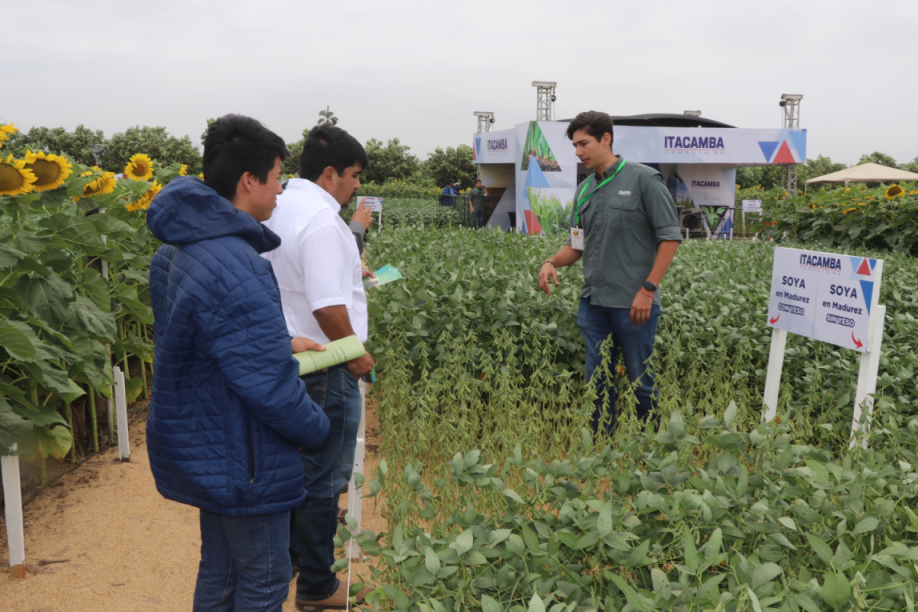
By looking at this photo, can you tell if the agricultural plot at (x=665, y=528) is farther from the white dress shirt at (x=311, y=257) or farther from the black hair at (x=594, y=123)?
the black hair at (x=594, y=123)

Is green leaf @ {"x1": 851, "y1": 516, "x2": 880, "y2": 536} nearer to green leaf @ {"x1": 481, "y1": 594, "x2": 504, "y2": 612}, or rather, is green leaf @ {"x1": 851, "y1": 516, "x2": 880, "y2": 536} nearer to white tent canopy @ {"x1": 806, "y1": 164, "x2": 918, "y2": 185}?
green leaf @ {"x1": 481, "y1": 594, "x2": 504, "y2": 612}

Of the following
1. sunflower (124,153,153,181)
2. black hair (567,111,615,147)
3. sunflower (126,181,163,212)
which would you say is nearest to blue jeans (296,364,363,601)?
black hair (567,111,615,147)

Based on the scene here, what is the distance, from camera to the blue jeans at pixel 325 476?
2.51 meters

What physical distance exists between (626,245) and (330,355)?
2.00 m

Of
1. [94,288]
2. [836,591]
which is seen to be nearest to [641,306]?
[836,591]

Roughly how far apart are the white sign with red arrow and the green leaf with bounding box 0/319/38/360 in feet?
12.5

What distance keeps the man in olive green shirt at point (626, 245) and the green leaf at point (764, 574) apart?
6.68 ft

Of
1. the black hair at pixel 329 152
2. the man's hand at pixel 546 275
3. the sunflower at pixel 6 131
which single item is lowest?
the man's hand at pixel 546 275

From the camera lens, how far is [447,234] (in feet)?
31.0

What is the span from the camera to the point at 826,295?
3.47 metres

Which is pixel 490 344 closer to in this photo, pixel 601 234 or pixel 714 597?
pixel 601 234

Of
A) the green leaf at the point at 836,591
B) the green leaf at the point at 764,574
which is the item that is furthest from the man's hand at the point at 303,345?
the green leaf at the point at 836,591

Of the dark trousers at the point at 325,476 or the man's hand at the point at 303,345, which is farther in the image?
the dark trousers at the point at 325,476

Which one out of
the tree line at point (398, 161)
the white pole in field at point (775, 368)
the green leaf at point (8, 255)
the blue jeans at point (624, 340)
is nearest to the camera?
the green leaf at point (8, 255)
